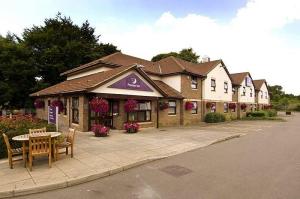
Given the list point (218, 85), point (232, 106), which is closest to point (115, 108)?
point (218, 85)

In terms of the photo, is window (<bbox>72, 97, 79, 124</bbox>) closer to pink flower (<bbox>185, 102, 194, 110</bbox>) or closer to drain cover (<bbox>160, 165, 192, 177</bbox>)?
drain cover (<bbox>160, 165, 192, 177</bbox>)

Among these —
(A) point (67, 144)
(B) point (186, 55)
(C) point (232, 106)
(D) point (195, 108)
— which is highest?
(B) point (186, 55)

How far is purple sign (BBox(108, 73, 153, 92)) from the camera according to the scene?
1704cm

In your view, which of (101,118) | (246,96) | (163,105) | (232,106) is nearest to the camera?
(101,118)

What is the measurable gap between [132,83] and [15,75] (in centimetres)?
1740

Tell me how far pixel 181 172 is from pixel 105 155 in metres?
3.22

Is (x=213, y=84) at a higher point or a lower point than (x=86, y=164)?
higher

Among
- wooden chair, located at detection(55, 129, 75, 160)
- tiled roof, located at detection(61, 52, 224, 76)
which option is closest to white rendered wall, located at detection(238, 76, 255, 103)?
tiled roof, located at detection(61, 52, 224, 76)

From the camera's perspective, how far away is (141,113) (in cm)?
1922

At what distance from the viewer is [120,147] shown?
1120 cm

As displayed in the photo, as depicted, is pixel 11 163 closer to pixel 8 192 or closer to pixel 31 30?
pixel 8 192

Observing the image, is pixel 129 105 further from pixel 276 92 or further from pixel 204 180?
pixel 276 92

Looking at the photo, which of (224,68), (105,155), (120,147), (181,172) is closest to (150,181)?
(181,172)

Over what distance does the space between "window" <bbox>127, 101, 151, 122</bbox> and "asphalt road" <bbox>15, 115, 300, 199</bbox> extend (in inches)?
337
